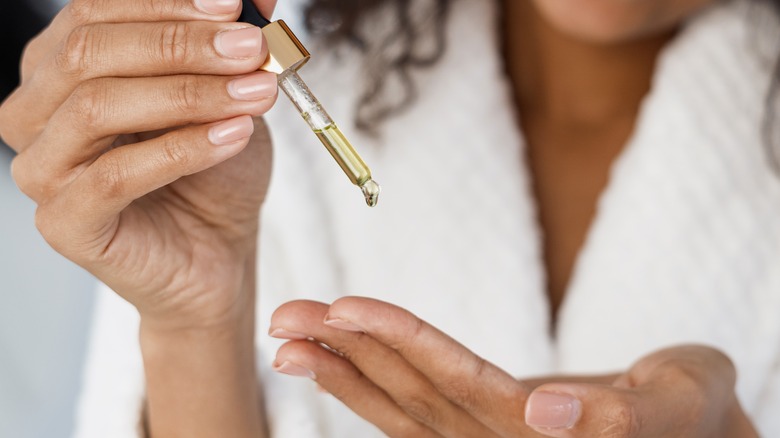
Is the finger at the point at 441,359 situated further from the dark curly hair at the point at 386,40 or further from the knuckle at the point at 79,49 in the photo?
the dark curly hair at the point at 386,40

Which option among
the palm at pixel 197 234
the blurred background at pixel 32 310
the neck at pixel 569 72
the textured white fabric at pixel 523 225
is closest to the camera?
the palm at pixel 197 234

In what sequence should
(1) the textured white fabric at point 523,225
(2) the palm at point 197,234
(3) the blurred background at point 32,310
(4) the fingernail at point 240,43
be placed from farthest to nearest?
(3) the blurred background at point 32,310, (1) the textured white fabric at point 523,225, (2) the palm at point 197,234, (4) the fingernail at point 240,43

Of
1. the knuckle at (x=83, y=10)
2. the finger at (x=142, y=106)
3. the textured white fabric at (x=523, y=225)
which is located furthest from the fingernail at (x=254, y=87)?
the textured white fabric at (x=523, y=225)

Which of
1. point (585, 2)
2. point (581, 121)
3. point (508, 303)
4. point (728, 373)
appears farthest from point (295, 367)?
point (581, 121)

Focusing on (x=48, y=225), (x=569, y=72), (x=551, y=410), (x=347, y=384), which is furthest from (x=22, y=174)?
(x=569, y=72)

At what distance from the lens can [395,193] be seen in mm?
1009

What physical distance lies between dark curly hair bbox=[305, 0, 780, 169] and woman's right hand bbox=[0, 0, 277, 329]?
0.42m

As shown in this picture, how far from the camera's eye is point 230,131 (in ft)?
1.59

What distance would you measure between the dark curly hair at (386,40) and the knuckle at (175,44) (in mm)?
531

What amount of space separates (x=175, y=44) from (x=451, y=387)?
0.26 m

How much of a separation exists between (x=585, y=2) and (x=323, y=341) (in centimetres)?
53

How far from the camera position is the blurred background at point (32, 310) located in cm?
143

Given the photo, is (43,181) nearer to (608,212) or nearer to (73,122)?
(73,122)

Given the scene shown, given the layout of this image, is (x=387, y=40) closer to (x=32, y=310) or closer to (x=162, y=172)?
(x=162, y=172)
